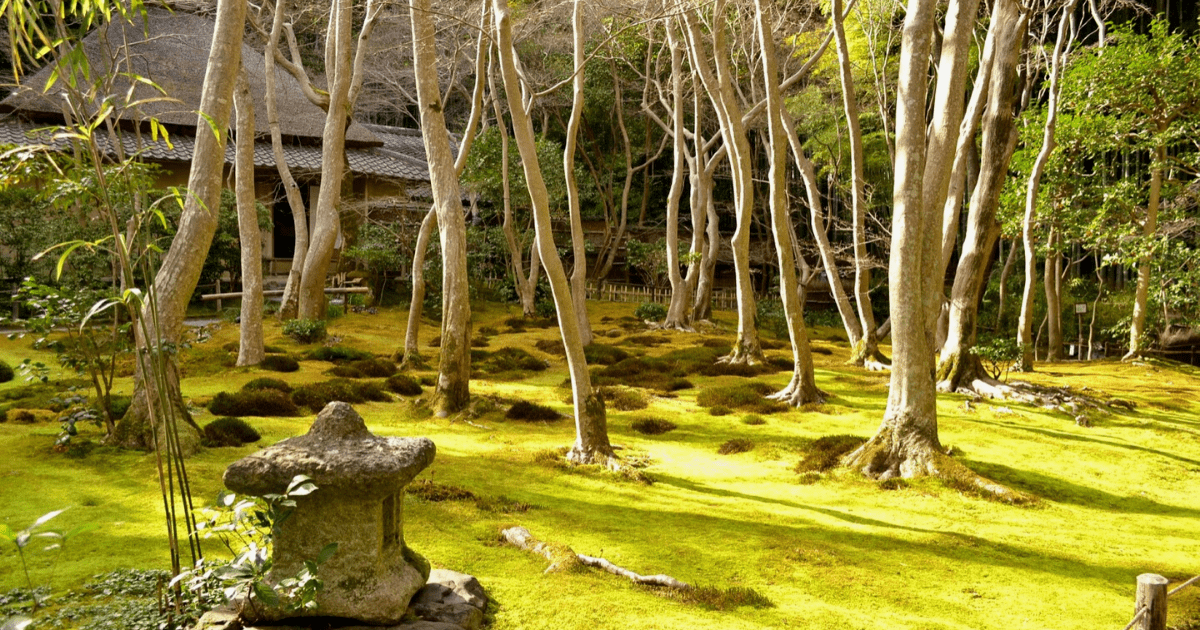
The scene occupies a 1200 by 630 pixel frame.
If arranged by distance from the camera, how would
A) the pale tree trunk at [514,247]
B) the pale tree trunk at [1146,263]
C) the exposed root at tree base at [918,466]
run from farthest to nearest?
the pale tree trunk at [514,247] < the pale tree trunk at [1146,263] < the exposed root at tree base at [918,466]

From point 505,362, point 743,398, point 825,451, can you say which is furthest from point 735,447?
point 505,362

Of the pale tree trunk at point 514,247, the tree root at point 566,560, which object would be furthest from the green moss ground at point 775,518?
the pale tree trunk at point 514,247

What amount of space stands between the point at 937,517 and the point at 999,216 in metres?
8.54

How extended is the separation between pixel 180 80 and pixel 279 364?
12268mm

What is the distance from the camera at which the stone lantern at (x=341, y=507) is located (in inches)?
156

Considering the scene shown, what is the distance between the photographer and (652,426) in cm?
1037

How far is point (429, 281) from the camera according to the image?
71.8 ft

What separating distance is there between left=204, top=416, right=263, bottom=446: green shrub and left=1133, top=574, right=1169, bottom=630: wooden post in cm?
717

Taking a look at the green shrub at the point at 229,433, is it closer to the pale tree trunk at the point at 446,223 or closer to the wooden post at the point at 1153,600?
the pale tree trunk at the point at 446,223

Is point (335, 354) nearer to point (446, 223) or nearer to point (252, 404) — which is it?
point (252, 404)

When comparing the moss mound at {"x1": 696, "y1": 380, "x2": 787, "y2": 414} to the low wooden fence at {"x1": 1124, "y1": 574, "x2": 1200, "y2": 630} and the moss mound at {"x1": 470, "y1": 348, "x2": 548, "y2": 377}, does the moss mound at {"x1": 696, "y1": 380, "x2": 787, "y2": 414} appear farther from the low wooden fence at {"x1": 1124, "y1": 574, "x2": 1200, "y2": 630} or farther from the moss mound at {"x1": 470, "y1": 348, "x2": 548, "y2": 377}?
the low wooden fence at {"x1": 1124, "y1": 574, "x2": 1200, "y2": 630}

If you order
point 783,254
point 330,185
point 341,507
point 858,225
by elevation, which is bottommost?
point 341,507

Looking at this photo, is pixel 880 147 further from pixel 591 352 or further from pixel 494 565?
pixel 494 565

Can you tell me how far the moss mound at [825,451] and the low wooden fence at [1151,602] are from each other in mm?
4370
